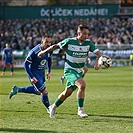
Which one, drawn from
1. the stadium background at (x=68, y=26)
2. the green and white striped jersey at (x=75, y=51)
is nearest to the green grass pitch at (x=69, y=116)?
the green and white striped jersey at (x=75, y=51)

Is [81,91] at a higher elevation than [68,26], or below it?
higher

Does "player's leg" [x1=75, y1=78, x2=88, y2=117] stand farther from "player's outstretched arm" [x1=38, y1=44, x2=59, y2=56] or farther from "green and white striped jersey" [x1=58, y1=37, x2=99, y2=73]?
"player's outstretched arm" [x1=38, y1=44, x2=59, y2=56]

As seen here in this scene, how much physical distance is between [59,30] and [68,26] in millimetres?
1036

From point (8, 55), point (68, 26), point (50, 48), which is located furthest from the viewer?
point (68, 26)

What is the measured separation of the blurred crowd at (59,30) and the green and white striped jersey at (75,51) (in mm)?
35128

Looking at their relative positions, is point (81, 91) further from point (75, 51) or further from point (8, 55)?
point (8, 55)

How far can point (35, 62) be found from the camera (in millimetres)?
13922

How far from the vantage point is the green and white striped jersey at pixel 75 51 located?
1275cm

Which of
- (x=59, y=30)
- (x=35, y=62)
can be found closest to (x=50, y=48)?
(x=35, y=62)

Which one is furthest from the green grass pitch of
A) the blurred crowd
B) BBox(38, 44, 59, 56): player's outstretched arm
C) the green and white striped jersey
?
the blurred crowd

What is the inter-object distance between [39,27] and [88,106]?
38.1m

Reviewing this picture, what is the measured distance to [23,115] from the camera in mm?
13297

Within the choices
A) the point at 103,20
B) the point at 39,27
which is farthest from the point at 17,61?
the point at 103,20

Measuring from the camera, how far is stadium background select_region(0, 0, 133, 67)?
47.6m
